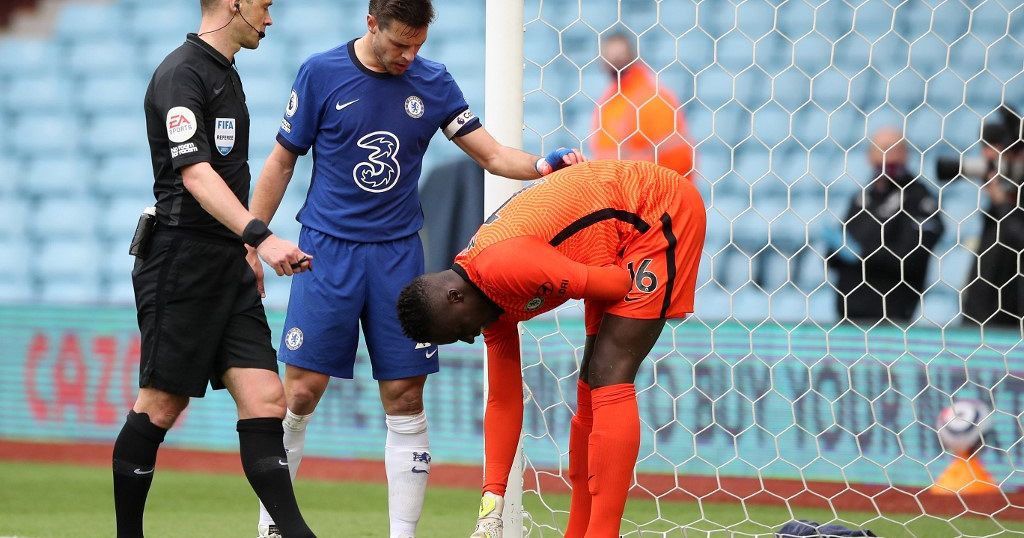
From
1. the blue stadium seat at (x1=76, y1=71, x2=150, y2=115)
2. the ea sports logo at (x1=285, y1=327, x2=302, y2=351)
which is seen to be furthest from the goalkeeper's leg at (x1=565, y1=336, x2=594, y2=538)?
the blue stadium seat at (x1=76, y1=71, x2=150, y2=115)

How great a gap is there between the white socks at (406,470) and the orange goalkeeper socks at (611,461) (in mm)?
658

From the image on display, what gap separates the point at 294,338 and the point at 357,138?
0.60 meters

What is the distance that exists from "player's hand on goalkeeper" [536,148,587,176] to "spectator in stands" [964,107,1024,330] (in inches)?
95.6

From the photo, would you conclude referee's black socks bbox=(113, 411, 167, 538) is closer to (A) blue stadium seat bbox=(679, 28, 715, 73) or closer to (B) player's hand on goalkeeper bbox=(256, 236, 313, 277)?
(B) player's hand on goalkeeper bbox=(256, 236, 313, 277)

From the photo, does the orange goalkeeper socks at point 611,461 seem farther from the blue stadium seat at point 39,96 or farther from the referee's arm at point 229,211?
the blue stadium seat at point 39,96

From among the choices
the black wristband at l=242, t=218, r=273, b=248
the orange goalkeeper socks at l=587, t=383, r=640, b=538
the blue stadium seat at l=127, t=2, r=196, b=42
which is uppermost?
the blue stadium seat at l=127, t=2, r=196, b=42

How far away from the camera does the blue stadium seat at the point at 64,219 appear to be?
22.8 ft

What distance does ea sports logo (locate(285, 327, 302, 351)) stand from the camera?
11.4ft

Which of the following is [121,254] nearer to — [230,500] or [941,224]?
[230,500]

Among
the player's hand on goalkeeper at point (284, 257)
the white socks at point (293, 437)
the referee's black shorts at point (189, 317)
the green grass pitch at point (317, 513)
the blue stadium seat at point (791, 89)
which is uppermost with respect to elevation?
the player's hand on goalkeeper at point (284, 257)

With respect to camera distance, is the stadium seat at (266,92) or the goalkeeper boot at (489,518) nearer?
the goalkeeper boot at (489,518)

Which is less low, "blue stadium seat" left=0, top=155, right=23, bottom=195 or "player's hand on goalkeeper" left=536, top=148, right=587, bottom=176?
"player's hand on goalkeeper" left=536, top=148, right=587, bottom=176

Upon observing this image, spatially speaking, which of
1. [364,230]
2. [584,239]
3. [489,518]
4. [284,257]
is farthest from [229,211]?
[489,518]

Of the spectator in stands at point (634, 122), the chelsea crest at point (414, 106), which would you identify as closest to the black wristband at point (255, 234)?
the chelsea crest at point (414, 106)
